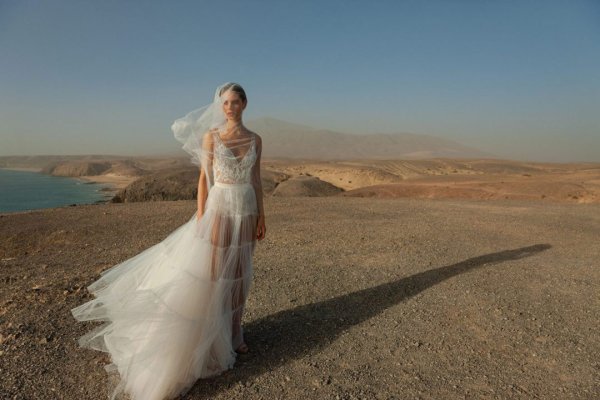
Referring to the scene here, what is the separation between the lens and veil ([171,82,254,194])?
3602 millimetres

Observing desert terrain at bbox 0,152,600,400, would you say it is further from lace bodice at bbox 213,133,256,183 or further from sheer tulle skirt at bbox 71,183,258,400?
lace bodice at bbox 213,133,256,183

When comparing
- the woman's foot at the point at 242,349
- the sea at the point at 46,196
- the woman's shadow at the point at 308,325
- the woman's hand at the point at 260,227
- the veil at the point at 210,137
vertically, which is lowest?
the sea at the point at 46,196

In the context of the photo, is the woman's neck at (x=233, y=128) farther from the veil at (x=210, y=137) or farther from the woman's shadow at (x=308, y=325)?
the woman's shadow at (x=308, y=325)

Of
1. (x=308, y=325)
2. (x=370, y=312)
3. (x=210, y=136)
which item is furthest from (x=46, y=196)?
(x=210, y=136)

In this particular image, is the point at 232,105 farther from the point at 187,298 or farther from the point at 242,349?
the point at 242,349

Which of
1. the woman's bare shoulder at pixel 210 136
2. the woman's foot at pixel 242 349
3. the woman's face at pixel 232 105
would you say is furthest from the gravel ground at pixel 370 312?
the woman's face at pixel 232 105

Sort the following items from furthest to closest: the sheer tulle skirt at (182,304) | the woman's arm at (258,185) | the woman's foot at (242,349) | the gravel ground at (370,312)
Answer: the woman's foot at (242,349), the woman's arm at (258,185), the gravel ground at (370,312), the sheer tulle skirt at (182,304)

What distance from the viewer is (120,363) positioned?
3.29m

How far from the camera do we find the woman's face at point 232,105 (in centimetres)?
356

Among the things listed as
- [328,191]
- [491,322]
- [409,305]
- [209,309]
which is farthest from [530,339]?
[328,191]

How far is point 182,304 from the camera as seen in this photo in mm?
3314

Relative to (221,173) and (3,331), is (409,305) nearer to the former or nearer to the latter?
(221,173)

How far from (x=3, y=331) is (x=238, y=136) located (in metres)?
3.34

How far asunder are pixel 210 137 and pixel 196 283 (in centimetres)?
130
